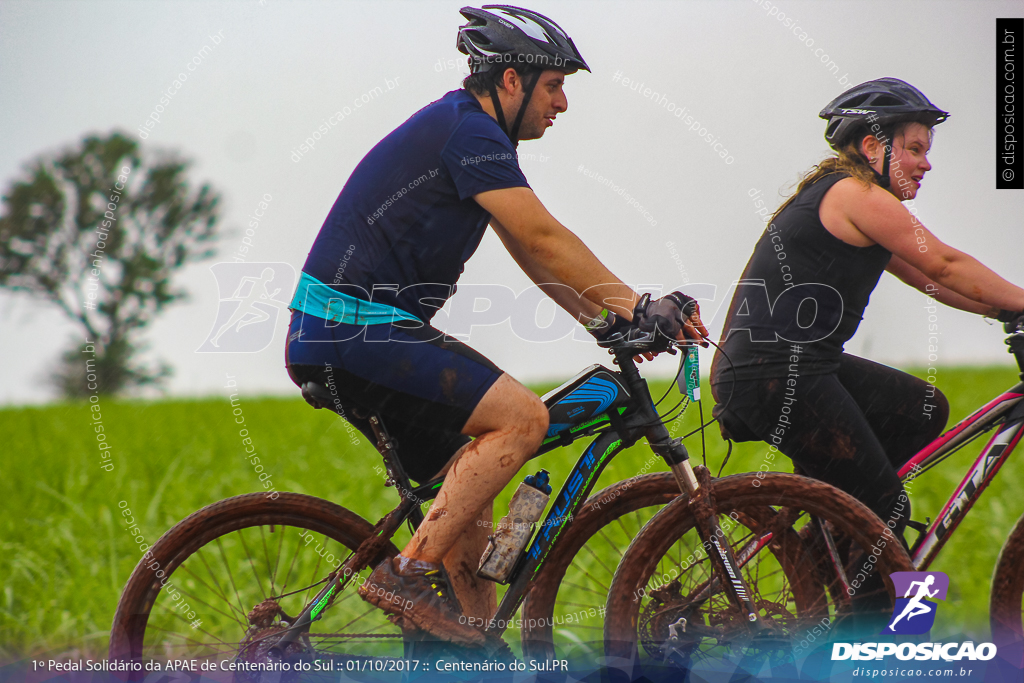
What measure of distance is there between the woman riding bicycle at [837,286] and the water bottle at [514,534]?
2.72ft

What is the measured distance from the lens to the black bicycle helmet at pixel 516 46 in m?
2.42

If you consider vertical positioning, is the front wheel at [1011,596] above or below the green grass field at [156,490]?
above

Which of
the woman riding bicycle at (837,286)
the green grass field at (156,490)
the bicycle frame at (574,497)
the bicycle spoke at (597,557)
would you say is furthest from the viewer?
the green grass field at (156,490)

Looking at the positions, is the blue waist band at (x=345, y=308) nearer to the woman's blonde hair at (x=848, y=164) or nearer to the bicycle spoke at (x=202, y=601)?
the bicycle spoke at (x=202, y=601)

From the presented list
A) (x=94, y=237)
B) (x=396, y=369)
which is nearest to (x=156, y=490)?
(x=94, y=237)

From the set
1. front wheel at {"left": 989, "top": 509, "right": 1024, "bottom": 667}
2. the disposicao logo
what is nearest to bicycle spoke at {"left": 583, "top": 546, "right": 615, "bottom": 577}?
the disposicao logo

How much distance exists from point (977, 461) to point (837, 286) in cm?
96

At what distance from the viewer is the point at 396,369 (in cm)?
220

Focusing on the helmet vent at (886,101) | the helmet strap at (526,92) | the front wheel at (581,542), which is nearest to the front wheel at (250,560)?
the front wheel at (581,542)

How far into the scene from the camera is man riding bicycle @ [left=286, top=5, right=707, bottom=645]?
220cm

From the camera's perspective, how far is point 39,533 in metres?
4.47

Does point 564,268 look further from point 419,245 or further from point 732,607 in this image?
point 732,607

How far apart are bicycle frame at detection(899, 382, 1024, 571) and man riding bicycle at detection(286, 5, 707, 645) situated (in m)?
1.21

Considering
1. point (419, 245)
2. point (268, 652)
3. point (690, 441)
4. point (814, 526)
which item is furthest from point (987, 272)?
point (690, 441)
